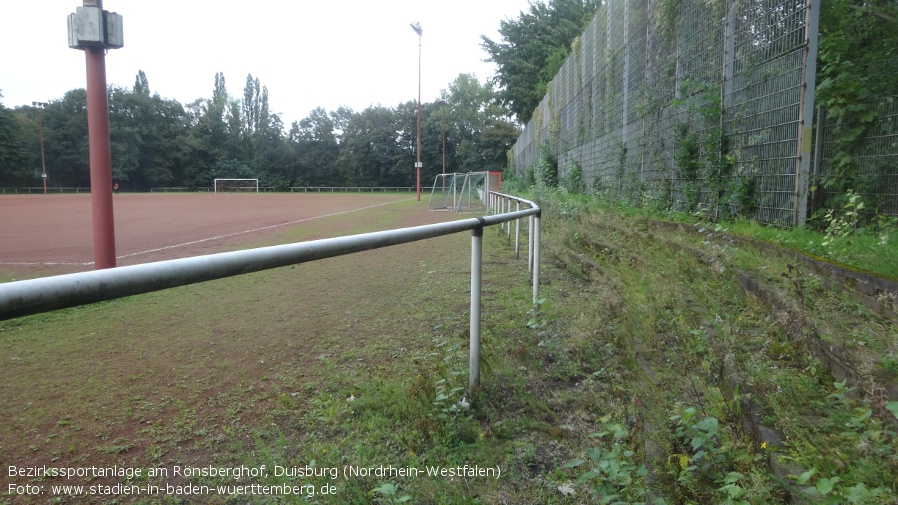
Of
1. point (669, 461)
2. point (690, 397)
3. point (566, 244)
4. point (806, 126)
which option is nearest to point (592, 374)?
point (690, 397)

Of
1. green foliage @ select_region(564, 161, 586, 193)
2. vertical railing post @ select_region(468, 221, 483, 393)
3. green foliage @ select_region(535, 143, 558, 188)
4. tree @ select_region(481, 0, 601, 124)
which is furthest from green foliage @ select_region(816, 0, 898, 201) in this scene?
tree @ select_region(481, 0, 601, 124)

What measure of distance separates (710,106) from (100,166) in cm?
673

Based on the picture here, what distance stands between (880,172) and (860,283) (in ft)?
A: 7.27

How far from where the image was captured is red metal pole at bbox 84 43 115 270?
654 cm

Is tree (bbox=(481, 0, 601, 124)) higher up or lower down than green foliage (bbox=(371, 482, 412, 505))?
higher up

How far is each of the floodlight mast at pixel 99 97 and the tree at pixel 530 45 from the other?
111ft

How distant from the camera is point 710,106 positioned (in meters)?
6.86

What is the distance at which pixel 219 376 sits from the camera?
357cm

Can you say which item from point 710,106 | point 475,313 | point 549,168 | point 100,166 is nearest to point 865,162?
point 710,106

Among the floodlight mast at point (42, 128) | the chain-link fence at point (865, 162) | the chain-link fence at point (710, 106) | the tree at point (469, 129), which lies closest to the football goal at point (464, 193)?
the chain-link fence at point (710, 106)

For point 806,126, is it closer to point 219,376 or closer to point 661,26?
point 661,26

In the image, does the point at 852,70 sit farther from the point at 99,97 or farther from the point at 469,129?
the point at 469,129

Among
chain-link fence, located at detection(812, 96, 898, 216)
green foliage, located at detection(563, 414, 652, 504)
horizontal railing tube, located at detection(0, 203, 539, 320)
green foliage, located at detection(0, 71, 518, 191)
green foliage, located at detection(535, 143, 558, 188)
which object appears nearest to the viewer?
horizontal railing tube, located at detection(0, 203, 539, 320)

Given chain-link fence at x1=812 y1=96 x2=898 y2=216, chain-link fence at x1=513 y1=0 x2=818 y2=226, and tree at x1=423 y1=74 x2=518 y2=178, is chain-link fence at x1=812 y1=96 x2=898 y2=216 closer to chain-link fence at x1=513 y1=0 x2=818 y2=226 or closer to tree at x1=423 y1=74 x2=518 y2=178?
chain-link fence at x1=513 y1=0 x2=818 y2=226
